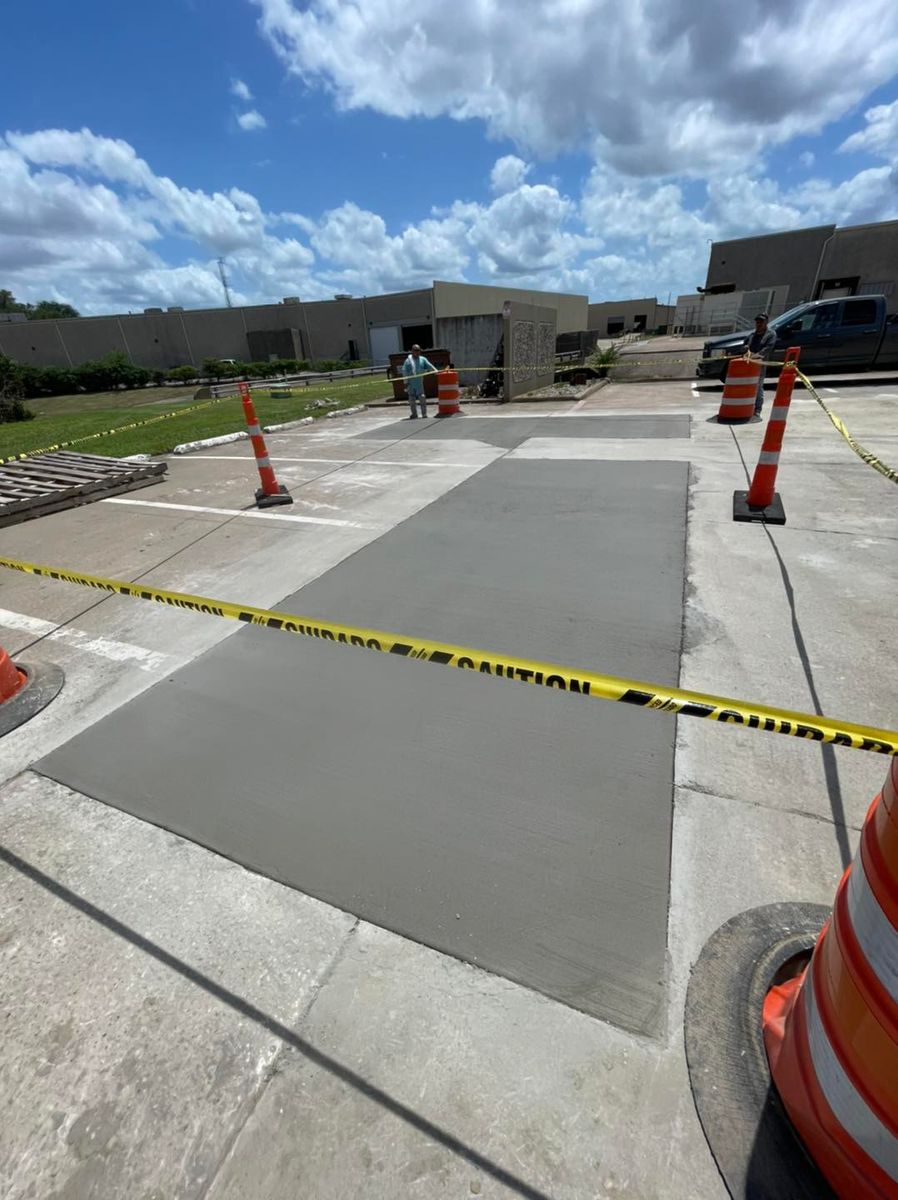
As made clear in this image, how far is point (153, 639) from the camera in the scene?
388 centimetres

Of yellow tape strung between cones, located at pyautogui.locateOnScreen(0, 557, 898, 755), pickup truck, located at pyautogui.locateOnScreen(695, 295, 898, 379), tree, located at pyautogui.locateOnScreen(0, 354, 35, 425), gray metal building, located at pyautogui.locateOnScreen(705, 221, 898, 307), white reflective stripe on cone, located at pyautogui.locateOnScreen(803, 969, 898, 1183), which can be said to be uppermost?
gray metal building, located at pyautogui.locateOnScreen(705, 221, 898, 307)

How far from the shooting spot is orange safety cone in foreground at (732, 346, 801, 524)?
16.6 ft

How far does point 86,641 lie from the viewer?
12.8 feet

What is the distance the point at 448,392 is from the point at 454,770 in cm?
1183

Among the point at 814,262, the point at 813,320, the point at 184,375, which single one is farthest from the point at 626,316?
the point at 813,320

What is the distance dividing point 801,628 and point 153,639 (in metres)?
4.46

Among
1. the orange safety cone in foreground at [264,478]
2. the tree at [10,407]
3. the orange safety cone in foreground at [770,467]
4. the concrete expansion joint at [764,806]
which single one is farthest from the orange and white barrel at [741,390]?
the tree at [10,407]

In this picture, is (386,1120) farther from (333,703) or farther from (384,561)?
(384,561)

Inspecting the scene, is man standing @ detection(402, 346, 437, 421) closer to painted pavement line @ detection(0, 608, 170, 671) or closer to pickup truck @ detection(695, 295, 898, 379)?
pickup truck @ detection(695, 295, 898, 379)

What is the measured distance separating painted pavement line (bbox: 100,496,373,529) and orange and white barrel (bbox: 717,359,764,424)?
7.47 m

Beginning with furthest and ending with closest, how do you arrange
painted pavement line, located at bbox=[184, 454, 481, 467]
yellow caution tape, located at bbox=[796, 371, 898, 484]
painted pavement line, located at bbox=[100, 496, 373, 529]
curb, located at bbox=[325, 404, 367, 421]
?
1. curb, located at bbox=[325, 404, 367, 421]
2. painted pavement line, located at bbox=[184, 454, 481, 467]
3. painted pavement line, located at bbox=[100, 496, 373, 529]
4. yellow caution tape, located at bbox=[796, 371, 898, 484]

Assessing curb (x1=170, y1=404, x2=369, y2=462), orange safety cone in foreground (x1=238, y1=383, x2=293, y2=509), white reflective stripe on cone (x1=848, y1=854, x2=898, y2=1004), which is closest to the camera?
white reflective stripe on cone (x1=848, y1=854, x2=898, y2=1004)

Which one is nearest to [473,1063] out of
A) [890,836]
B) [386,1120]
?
[386,1120]

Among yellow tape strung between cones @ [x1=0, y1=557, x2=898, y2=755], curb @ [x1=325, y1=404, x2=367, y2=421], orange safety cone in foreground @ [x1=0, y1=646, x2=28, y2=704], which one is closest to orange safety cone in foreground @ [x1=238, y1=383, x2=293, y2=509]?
orange safety cone in foreground @ [x1=0, y1=646, x2=28, y2=704]
